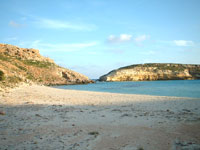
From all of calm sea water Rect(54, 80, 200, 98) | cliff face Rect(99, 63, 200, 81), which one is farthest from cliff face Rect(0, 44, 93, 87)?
cliff face Rect(99, 63, 200, 81)

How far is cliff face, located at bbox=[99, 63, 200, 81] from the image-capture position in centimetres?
9112

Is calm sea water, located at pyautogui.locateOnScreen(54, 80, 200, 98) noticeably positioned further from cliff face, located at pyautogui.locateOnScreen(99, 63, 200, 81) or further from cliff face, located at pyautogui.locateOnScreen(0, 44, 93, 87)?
cliff face, located at pyautogui.locateOnScreen(99, 63, 200, 81)

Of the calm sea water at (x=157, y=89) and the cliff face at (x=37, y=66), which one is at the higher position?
the cliff face at (x=37, y=66)

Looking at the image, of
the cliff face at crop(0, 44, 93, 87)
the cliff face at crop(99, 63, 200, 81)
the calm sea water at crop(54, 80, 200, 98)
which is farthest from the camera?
the cliff face at crop(99, 63, 200, 81)

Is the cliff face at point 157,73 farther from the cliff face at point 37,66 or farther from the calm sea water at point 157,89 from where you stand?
the calm sea water at point 157,89

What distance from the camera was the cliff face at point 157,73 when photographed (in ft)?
299

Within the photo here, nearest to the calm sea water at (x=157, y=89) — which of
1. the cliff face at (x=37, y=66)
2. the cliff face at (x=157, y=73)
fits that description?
the cliff face at (x=37, y=66)

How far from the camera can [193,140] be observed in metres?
5.13

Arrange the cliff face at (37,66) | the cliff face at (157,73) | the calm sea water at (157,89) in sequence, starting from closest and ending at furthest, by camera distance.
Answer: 1. the calm sea water at (157,89)
2. the cliff face at (37,66)
3. the cliff face at (157,73)

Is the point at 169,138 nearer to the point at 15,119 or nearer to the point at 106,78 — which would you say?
the point at 15,119

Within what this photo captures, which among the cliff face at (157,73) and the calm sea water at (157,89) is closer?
the calm sea water at (157,89)

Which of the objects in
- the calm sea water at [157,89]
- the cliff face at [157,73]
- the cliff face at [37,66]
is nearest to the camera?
the calm sea water at [157,89]

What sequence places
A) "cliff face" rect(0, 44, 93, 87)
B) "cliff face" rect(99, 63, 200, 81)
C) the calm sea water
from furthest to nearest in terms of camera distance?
"cliff face" rect(99, 63, 200, 81)
"cliff face" rect(0, 44, 93, 87)
the calm sea water

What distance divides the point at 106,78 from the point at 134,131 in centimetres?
9574
